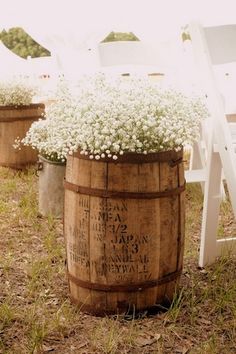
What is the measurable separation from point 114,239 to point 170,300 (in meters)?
0.47

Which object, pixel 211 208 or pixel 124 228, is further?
pixel 211 208

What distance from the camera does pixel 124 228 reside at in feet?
7.70

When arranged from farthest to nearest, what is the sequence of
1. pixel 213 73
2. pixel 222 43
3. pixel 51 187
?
1. pixel 51 187
2. pixel 222 43
3. pixel 213 73

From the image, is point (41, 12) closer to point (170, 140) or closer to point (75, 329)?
point (170, 140)

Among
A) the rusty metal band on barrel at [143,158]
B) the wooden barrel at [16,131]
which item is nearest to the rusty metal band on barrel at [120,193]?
the rusty metal band on barrel at [143,158]

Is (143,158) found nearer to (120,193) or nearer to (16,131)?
(120,193)

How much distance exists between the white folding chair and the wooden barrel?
2262 millimetres

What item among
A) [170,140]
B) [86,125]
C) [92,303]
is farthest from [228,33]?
[92,303]

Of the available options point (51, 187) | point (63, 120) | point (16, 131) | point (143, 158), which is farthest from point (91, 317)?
point (16, 131)

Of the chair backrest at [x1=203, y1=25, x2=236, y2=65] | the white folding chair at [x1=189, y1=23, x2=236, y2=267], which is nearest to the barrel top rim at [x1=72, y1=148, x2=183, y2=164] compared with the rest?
the white folding chair at [x1=189, y1=23, x2=236, y2=267]

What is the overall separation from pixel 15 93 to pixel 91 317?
111 inches

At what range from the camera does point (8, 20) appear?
15.8 ft

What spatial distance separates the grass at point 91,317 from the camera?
7.47 ft

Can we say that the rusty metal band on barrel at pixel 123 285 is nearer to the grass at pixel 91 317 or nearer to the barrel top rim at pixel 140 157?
the grass at pixel 91 317
